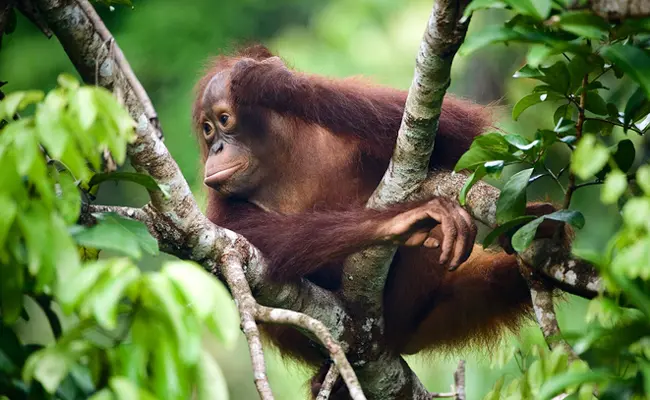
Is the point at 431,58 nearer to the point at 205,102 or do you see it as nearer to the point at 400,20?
the point at 205,102

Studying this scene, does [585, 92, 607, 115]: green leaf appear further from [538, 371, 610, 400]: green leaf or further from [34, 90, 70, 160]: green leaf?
[34, 90, 70, 160]: green leaf

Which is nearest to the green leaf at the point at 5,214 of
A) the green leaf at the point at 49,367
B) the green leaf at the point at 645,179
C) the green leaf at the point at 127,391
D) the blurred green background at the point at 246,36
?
the green leaf at the point at 49,367

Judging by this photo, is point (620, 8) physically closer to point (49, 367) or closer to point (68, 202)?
point (68, 202)

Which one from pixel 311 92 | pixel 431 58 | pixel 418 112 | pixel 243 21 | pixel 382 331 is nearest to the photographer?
pixel 431 58

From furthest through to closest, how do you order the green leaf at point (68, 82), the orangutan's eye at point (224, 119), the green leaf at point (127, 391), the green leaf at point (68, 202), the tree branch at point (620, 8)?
the orangutan's eye at point (224, 119) → the tree branch at point (620, 8) → the green leaf at point (68, 202) → the green leaf at point (68, 82) → the green leaf at point (127, 391)

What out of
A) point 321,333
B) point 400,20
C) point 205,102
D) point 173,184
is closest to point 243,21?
point 400,20

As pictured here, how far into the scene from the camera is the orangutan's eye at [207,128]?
12.8ft

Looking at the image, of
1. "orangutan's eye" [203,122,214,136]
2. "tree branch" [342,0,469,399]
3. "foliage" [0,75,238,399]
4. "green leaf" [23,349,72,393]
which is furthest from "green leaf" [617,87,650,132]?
"orangutan's eye" [203,122,214,136]

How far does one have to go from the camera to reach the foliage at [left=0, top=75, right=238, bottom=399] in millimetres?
1449

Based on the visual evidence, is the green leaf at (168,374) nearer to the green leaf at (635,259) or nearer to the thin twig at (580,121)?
the green leaf at (635,259)

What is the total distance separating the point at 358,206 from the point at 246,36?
15.3ft

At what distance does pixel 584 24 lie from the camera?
6.11 ft

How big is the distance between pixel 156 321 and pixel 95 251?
124cm

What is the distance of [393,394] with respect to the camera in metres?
→ 3.56
